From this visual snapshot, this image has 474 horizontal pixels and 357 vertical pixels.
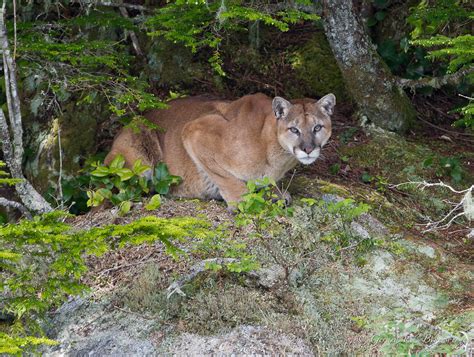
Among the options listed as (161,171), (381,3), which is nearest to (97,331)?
(161,171)

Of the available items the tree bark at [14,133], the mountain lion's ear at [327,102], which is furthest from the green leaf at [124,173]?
the mountain lion's ear at [327,102]

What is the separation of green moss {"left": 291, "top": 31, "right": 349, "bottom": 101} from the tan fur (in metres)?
1.78

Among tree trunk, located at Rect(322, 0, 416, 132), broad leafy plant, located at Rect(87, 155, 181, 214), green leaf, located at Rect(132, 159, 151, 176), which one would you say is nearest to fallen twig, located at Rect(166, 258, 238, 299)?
broad leafy plant, located at Rect(87, 155, 181, 214)

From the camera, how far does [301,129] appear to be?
23.9 ft

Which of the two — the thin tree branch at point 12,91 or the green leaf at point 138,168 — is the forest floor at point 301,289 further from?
the thin tree branch at point 12,91

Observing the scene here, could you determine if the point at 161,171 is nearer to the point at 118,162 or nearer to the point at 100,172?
the point at 118,162

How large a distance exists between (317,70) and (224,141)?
8.35 ft

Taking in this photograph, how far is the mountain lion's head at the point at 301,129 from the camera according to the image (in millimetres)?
7176

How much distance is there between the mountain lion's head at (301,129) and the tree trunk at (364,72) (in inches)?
53.9

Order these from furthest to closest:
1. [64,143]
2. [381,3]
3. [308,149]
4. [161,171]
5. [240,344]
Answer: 1. [381,3]
2. [64,143]
3. [161,171]
4. [308,149]
5. [240,344]

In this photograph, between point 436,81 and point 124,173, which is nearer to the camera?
point 124,173

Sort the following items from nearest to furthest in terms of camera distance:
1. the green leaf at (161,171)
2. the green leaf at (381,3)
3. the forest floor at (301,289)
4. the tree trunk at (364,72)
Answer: the forest floor at (301,289)
the green leaf at (161,171)
the tree trunk at (364,72)
the green leaf at (381,3)

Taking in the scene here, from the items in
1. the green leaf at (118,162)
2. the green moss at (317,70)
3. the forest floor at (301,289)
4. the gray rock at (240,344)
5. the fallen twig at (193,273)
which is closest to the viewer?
the gray rock at (240,344)

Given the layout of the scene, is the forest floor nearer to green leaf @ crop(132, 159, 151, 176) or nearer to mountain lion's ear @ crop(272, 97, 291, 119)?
green leaf @ crop(132, 159, 151, 176)
